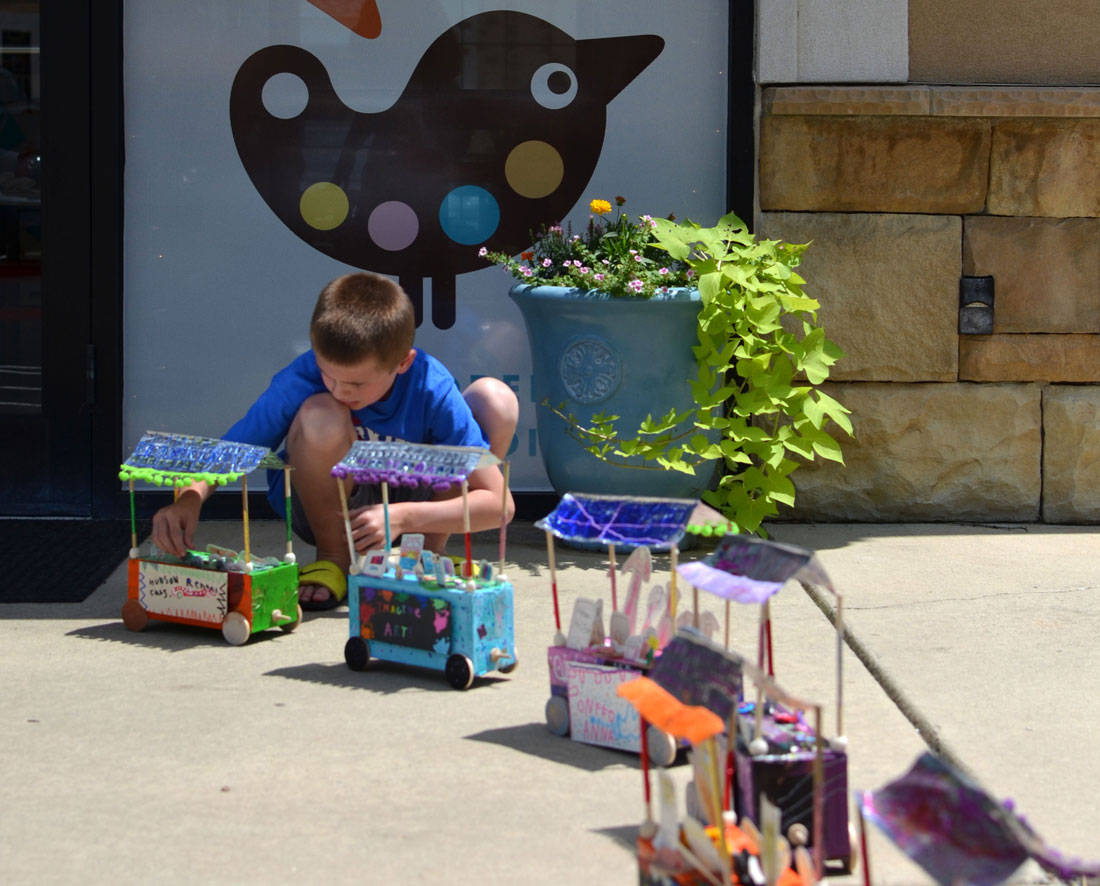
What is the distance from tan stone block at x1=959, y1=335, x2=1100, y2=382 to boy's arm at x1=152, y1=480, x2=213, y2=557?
279cm

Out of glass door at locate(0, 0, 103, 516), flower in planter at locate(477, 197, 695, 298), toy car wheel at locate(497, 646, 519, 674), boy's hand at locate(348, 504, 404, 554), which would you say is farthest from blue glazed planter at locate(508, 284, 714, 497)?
glass door at locate(0, 0, 103, 516)

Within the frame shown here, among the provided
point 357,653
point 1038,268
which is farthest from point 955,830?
point 1038,268

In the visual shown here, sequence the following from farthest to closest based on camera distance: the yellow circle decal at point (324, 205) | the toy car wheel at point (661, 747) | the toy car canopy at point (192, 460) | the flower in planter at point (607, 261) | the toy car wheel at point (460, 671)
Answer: the yellow circle decal at point (324, 205)
the flower in planter at point (607, 261)
the toy car canopy at point (192, 460)
the toy car wheel at point (460, 671)
the toy car wheel at point (661, 747)

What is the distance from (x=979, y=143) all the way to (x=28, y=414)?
352 centimetres

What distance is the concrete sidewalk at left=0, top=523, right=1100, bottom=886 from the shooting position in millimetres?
2336

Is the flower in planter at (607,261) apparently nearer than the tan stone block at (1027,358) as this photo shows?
Yes

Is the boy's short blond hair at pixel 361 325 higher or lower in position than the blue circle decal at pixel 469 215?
lower

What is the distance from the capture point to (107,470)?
16.9 feet

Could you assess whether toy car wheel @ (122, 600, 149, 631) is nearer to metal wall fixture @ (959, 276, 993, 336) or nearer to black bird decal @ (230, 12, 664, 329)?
black bird decal @ (230, 12, 664, 329)

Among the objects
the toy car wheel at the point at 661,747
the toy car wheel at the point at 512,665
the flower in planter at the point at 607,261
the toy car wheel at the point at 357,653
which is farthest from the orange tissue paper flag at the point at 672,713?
the flower in planter at the point at 607,261

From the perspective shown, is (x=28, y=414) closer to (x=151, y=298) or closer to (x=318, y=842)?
(x=151, y=298)

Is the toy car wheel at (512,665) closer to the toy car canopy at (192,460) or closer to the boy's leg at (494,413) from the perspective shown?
the boy's leg at (494,413)

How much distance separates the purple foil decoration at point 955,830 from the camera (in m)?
1.58

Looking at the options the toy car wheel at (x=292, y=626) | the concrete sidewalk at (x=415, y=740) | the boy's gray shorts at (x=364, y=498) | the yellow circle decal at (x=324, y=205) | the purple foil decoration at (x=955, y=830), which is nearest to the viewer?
the purple foil decoration at (x=955, y=830)
